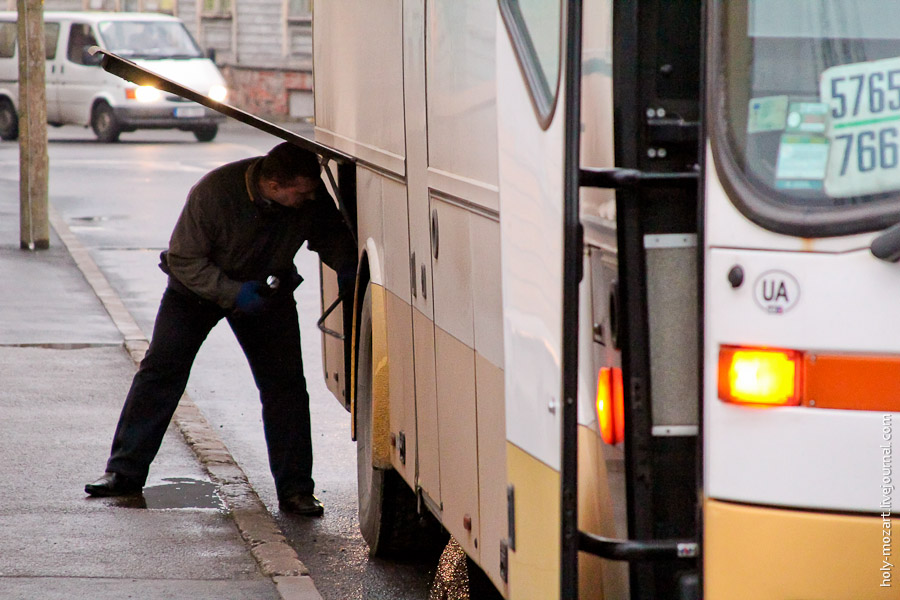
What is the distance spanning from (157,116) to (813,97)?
27.7 metres

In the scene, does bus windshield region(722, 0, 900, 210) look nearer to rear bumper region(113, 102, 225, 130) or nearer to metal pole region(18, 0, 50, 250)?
metal pole region(18, 0, 50, 250)

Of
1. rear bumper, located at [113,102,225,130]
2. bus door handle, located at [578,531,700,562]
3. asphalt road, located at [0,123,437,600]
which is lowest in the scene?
asphalt road, located at [0,123,437,600]

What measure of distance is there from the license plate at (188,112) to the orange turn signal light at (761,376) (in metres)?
27.4

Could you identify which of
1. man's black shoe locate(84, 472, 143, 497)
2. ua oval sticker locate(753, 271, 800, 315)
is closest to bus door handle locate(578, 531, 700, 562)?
ua oval sticker locate(753, 271, 800, 315)

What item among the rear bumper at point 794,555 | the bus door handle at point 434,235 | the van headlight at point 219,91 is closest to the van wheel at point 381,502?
the bus door handle at point 434,235

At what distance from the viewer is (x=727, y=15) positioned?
305 centimetres

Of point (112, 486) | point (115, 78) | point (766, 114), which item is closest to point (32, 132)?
point (112, 486)

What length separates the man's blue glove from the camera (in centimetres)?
677

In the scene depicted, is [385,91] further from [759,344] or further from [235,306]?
[759,344]

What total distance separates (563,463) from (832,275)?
0.67 m

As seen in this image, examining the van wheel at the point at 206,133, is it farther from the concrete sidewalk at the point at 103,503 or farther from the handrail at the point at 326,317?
the handrail at the point at 326,317

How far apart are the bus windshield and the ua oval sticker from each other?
5.8 inches

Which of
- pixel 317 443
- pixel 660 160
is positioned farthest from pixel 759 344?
pixel 317 443

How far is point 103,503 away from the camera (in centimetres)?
691
